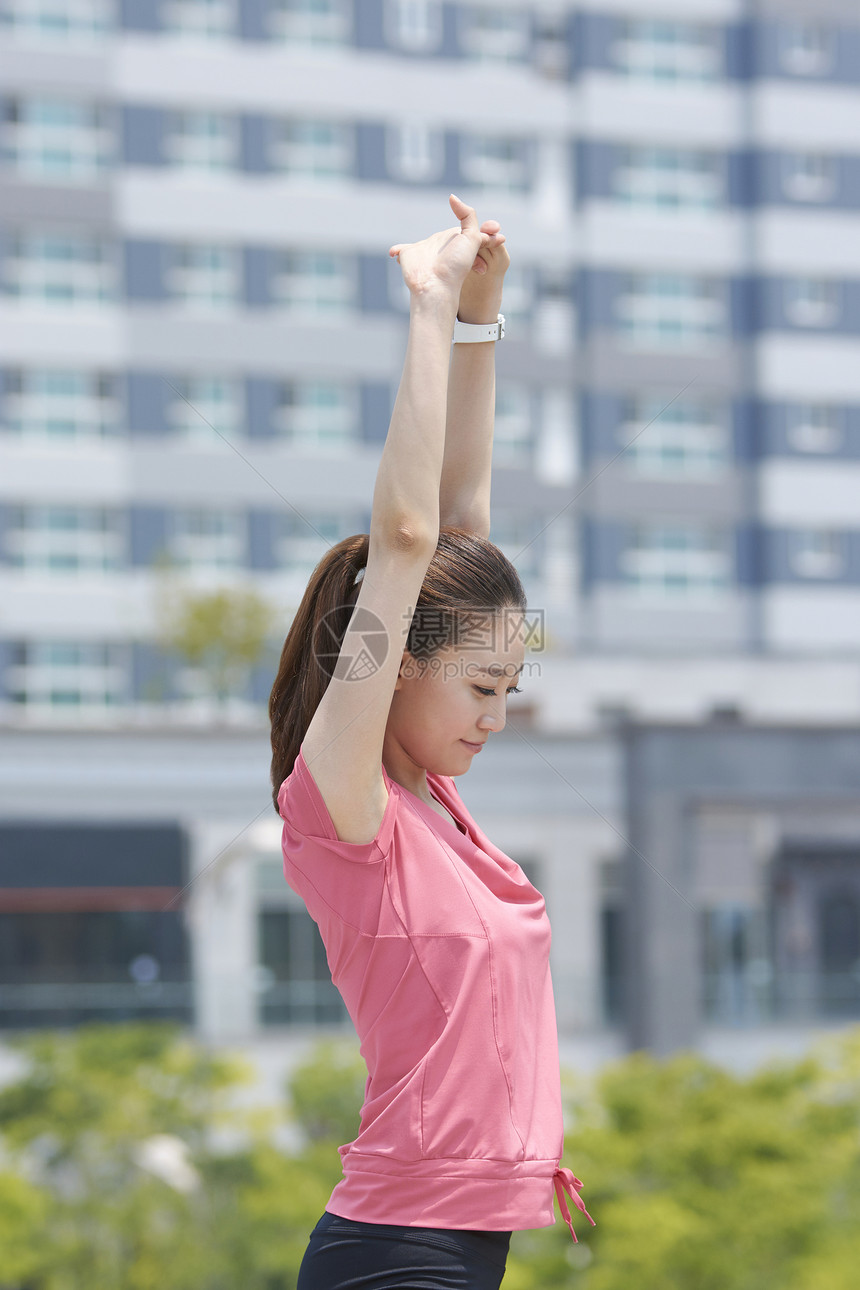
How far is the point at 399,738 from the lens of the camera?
1.29 m

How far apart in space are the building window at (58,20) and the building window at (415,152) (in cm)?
326

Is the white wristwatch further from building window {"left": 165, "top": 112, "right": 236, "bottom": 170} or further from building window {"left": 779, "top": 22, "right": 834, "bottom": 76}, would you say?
building window {"left": 779, "top": 22, "right": 834, "bottom": 76}

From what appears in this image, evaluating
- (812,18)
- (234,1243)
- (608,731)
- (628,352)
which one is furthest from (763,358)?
(234,1243)

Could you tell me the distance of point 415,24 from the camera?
1688 cm

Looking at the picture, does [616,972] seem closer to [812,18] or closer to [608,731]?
[608,731]

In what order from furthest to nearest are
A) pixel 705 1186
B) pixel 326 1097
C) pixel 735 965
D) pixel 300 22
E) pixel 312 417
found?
pixel 300 22 → pixel 312 417 → pixel 735 965 → pixel 326 1097 → pixel 705 1186

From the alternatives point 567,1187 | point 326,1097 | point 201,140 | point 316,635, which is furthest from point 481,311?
point 201,140

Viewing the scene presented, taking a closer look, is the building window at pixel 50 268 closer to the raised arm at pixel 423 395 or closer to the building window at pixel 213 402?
the building window at pixel 213 402

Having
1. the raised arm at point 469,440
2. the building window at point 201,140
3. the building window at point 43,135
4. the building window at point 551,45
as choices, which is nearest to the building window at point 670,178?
the building window at point 551,45

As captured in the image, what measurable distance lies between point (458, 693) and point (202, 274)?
15803mm

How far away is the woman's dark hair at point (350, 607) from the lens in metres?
1.23

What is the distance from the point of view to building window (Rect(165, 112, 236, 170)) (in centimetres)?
1628

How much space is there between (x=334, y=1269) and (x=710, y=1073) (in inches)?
292

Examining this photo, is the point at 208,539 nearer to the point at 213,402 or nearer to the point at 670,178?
the point at 213,402
